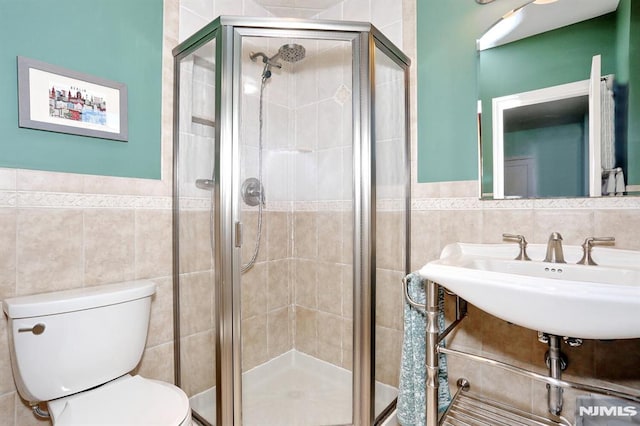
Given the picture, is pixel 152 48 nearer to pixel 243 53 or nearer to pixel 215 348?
pixel 243 53

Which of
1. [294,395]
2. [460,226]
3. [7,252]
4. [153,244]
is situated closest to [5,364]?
[7,252]

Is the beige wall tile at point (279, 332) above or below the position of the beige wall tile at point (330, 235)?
below

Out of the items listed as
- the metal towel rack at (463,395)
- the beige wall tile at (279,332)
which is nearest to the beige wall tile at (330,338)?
the beige wall tile at (279,332)

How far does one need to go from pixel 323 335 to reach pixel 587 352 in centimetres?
108

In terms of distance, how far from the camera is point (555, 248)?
122 centimetres

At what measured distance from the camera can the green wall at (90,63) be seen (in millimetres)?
1121

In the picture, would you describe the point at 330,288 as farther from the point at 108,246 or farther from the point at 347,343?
the point at 108,246

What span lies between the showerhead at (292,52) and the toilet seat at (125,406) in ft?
4.57

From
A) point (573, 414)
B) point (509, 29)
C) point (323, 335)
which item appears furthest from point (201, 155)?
point (573, 414)

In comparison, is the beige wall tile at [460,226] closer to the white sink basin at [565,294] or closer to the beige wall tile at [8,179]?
the white sink basin at [565,294]

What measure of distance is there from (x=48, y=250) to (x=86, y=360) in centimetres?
44

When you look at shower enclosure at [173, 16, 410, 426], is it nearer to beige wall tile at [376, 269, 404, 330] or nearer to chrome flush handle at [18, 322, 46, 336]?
beige wall tile at [376, 269, 404, 330]

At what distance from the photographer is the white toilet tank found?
1035 mm

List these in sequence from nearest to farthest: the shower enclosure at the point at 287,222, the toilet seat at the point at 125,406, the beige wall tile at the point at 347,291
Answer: the toilet seat at the point at 125,406 → the shower enclosure at the point at 287,222 → the beige wall tile at the point at 347,291
